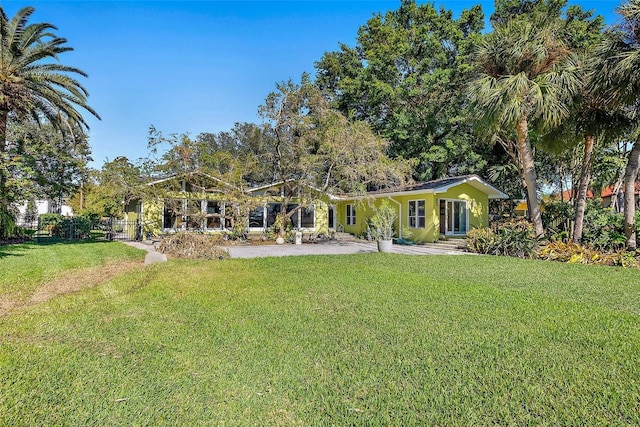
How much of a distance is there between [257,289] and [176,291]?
4.82 feet

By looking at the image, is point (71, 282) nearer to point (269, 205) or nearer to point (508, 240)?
point (508, 240)

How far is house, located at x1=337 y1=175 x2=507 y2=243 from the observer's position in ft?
55.0

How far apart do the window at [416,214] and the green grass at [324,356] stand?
417 inches

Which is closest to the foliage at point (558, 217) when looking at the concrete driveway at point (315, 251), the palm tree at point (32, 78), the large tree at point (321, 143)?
the concrete driveway at point (315, 251)

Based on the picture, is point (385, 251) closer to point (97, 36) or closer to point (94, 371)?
point (94, 371)

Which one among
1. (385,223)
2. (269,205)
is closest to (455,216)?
(385,223)

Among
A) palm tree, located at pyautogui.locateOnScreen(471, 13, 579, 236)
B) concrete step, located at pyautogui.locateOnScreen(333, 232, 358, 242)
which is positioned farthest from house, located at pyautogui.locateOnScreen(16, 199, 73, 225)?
palm tree, located at pyautogui.locateOnScreen(471, 13, 579, 236)

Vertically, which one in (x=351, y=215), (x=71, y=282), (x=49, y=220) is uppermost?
(x=351, y=215)

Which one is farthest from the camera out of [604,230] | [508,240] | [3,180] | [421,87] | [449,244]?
[421,87]

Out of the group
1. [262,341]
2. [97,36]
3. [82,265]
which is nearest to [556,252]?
[262,341]

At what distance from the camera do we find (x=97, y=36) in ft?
36.8

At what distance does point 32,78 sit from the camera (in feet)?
43.1

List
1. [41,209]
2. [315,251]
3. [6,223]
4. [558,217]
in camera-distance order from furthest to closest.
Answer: [41,209] → [558,217] → [315,251] → [6,223]

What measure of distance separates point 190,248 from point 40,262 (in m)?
3.93
